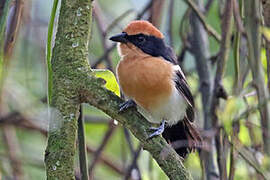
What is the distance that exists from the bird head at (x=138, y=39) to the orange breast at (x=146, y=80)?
0.13m

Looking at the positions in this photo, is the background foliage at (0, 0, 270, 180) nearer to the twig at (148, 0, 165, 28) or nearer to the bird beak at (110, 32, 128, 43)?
the twig at (148, 0, 165, 28)

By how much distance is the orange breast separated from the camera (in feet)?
9.05

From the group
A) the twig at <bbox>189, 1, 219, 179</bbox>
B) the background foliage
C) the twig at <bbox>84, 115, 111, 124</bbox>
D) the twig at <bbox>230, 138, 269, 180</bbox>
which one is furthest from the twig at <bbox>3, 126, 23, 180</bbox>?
the twig at <bbox>230, 138, 269, 180</bbox>

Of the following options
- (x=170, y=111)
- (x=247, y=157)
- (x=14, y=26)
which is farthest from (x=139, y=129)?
(x=170, y=111)

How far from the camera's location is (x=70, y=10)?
77.4 inches

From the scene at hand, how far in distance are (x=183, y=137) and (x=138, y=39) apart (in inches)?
25.1

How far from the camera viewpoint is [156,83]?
277cm

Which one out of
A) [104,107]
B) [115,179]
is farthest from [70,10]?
[115,179]

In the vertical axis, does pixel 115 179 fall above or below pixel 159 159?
below

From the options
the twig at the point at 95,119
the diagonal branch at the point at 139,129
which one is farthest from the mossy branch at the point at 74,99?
the twig at the point at 95,119

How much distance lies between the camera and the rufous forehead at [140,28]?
2914 mm

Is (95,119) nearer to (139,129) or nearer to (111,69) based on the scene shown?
(111,69)

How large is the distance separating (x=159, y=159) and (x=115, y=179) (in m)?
2.65

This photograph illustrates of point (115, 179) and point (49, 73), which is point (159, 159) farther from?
point (115, 179)
